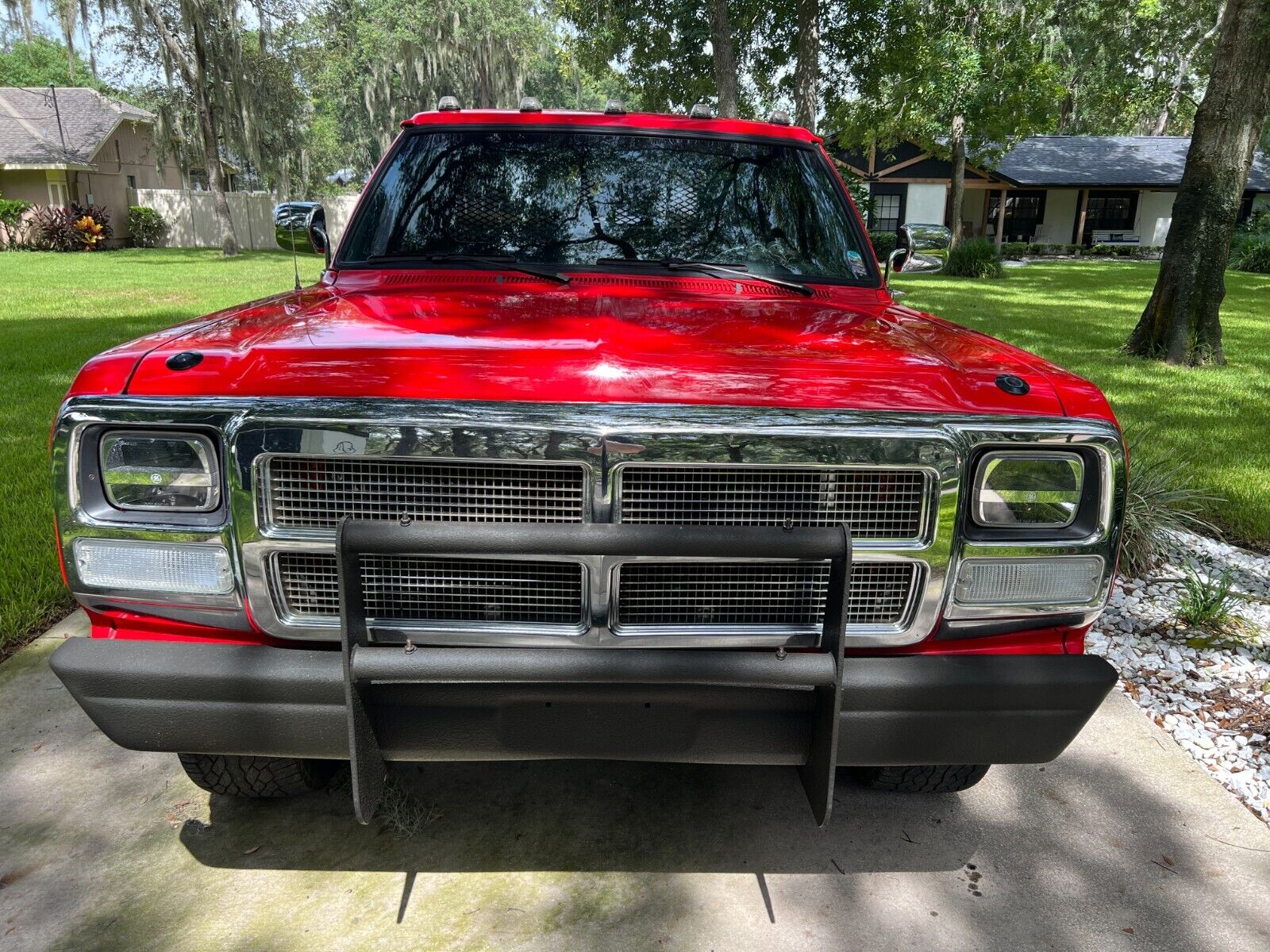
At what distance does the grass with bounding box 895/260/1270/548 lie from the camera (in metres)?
5.28

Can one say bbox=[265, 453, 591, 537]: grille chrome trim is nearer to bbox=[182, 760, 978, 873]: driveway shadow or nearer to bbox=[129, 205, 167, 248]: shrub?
bbox=[182, 760, 978, 873]: driveway shadow

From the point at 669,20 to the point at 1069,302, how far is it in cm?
1026

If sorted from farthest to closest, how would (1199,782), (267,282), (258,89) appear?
(258,89)
(267,282)
(1199,782)

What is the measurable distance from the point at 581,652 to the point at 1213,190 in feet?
28.1

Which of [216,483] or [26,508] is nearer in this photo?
[216,483]

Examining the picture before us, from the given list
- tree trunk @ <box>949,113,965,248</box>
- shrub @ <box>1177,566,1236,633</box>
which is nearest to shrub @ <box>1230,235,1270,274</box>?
tree trunk @ <box>949,113,965,248</box>

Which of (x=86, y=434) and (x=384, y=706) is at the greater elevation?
(x=86, y=434)

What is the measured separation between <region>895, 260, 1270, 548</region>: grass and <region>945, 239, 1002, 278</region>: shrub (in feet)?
7.76

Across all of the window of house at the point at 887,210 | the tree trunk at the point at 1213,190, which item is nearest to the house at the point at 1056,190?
the window of house at the point at 887,210

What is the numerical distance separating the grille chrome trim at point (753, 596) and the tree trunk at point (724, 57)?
52.7 ft

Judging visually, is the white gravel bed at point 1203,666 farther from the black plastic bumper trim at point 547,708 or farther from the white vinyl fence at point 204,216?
the white vinyl fence at point 204,216

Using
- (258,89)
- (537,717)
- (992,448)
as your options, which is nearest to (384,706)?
(537,717)

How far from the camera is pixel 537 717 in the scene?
1825 millimetres

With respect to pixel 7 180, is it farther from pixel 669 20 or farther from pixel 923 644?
pixel 923 644
